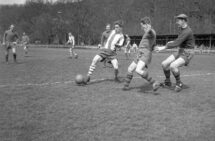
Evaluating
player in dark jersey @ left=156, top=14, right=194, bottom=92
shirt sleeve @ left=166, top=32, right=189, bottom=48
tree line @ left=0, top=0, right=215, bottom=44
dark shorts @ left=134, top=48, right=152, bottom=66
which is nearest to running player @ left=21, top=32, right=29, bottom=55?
dark shorts @ left=134, top=48, right=152, bottom=66

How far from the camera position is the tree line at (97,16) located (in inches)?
2394

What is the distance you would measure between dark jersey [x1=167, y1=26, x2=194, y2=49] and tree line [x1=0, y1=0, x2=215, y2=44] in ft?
148

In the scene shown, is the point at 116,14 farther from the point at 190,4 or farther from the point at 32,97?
the point at 32,97

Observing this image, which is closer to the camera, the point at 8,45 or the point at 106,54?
the point at 106,54

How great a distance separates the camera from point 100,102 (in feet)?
25.2

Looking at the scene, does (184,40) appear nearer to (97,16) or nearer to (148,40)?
(148,40)

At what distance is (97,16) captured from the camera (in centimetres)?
7762

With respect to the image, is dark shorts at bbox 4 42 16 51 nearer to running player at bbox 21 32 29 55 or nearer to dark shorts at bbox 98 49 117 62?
running player at bbox 21 32 29 55

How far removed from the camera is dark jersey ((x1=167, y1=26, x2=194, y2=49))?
9.08 meters

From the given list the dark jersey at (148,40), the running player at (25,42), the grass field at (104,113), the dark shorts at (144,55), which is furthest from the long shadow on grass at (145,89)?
the running player at (25,42)

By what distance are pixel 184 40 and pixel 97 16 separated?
69.8 meters

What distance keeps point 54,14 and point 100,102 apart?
93035 mm

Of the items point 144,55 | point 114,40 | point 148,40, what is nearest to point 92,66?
point 114,40

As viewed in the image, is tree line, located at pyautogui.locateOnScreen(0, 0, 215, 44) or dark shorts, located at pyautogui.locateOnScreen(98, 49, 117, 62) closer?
dark shorts, located at pyautogui.locateOnScreen(98, 49, 117, 62)
